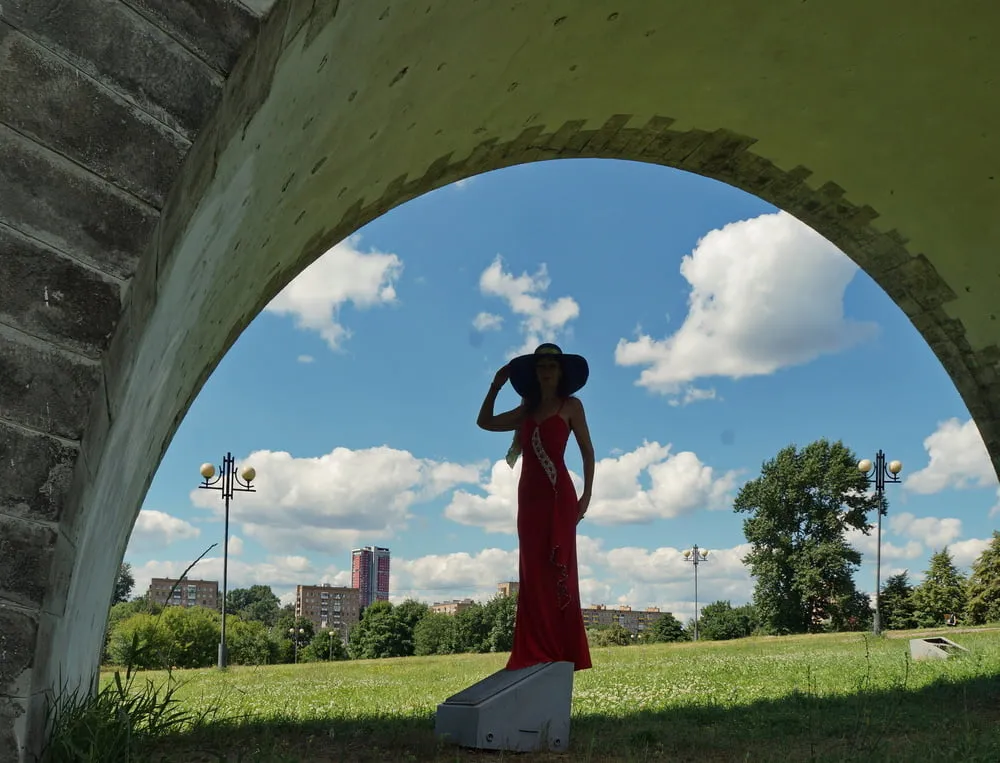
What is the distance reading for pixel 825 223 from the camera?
732 cm

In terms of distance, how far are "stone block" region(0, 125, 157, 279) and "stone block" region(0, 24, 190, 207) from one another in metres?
0.03

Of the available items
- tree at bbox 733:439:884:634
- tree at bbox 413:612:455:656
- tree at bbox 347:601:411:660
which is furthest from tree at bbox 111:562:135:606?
tree at bbox 733:439:884:634

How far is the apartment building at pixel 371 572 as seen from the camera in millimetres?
149000

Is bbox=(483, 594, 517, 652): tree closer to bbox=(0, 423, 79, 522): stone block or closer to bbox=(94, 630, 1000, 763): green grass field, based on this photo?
bbox=(94, 630, 1000, 763): green grass field

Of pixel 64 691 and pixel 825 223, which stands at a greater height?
pixel 825 223

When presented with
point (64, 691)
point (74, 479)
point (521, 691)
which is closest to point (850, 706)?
point (521, 691)

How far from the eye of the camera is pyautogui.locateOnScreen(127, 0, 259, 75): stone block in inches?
80.4

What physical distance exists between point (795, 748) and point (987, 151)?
14.4 feet

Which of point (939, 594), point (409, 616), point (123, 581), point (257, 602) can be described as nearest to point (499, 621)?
point (409, 616)

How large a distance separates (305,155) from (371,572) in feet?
504

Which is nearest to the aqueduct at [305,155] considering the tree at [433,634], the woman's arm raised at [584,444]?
the woman's arm raised at [584,444]

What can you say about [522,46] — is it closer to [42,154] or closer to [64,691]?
[42,154]

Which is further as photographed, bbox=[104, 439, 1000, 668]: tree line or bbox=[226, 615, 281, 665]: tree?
bbox=[104, 439, 1000, 668]: tree line

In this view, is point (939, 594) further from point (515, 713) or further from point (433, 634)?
point (515, 713)
